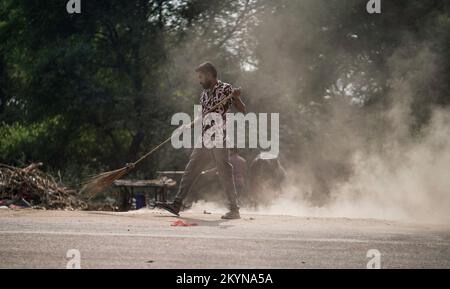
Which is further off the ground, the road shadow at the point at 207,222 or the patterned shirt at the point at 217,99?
the patterned shirt at the point at 217,99

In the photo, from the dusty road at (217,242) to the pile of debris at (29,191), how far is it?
3.46m

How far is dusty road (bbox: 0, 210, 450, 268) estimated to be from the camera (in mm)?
6375

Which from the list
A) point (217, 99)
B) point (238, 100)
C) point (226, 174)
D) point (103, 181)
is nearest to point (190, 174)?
point (226, 174)

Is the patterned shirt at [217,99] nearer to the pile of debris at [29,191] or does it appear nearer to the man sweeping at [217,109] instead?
the man sweeping at [217,109]

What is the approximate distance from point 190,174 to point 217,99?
1.26 m

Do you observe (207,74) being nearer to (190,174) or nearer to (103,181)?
(190,174)

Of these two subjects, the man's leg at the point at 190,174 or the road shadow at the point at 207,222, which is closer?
the road shadow at the point at 207,222

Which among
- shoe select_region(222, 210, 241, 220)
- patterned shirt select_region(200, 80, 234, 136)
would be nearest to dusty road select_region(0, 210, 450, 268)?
shoe select_region(222, 210, 241, 220)

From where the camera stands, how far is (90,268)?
234 inches

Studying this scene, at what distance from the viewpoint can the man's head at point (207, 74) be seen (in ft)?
34.6

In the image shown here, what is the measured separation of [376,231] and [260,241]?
2.04m

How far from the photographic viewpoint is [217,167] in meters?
10.7

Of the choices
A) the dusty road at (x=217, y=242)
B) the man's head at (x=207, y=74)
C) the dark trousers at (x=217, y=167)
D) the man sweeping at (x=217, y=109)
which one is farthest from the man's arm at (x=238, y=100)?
the dusty road at (x=217, y=242)
